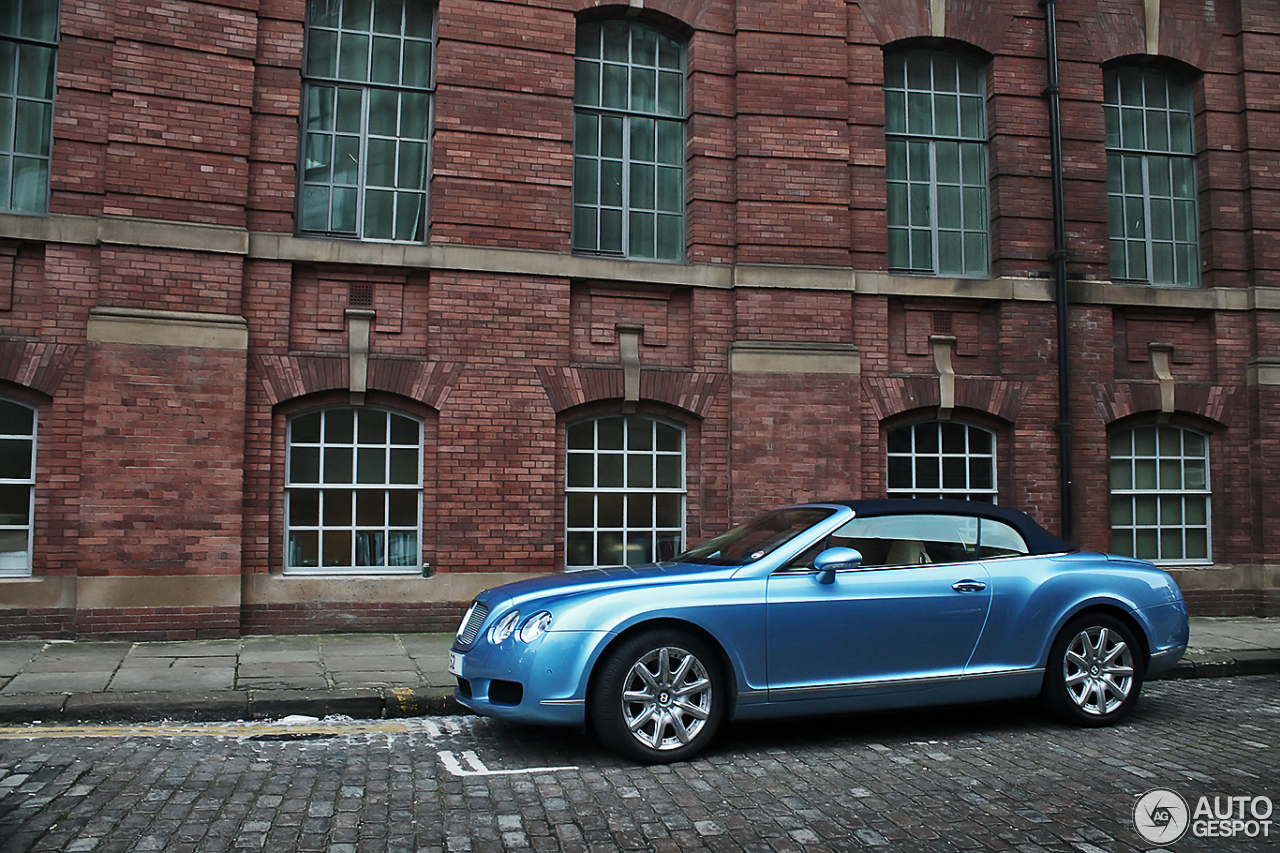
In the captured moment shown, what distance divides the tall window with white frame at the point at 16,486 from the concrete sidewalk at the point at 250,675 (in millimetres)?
798

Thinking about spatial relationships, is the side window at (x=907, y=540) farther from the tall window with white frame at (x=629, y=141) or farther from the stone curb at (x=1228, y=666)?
the tall window with white frame at (x=629, y=141)

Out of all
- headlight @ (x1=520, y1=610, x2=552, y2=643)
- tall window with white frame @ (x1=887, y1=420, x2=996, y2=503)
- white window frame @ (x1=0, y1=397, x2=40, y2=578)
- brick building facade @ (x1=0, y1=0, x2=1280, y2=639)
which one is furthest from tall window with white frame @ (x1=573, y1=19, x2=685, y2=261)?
headlight @ (x1=520, y1=610, x2=552, y2=643)

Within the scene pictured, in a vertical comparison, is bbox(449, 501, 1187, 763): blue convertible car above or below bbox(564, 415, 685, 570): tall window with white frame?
below

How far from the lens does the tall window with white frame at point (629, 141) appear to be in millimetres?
11320

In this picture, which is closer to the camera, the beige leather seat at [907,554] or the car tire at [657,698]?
the car tire at [657,698]

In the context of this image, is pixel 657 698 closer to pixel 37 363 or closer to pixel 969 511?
pixel 969 511

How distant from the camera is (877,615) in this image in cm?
611

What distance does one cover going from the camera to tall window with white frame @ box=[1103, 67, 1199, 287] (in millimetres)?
12648

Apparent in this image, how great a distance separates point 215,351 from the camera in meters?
9.63

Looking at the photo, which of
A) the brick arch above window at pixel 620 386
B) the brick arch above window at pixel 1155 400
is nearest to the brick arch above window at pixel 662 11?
the brick arch above window at pixel 620 386

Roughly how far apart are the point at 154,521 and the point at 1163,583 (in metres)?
8.28

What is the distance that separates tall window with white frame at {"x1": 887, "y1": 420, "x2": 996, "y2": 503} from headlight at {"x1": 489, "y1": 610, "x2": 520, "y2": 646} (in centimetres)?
676

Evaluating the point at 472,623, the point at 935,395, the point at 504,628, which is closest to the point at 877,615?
the point at 504,628

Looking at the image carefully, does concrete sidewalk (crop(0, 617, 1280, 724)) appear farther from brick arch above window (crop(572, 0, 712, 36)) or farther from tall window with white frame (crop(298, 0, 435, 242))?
brick arch above window (crop(572, 0, 712, 36))
